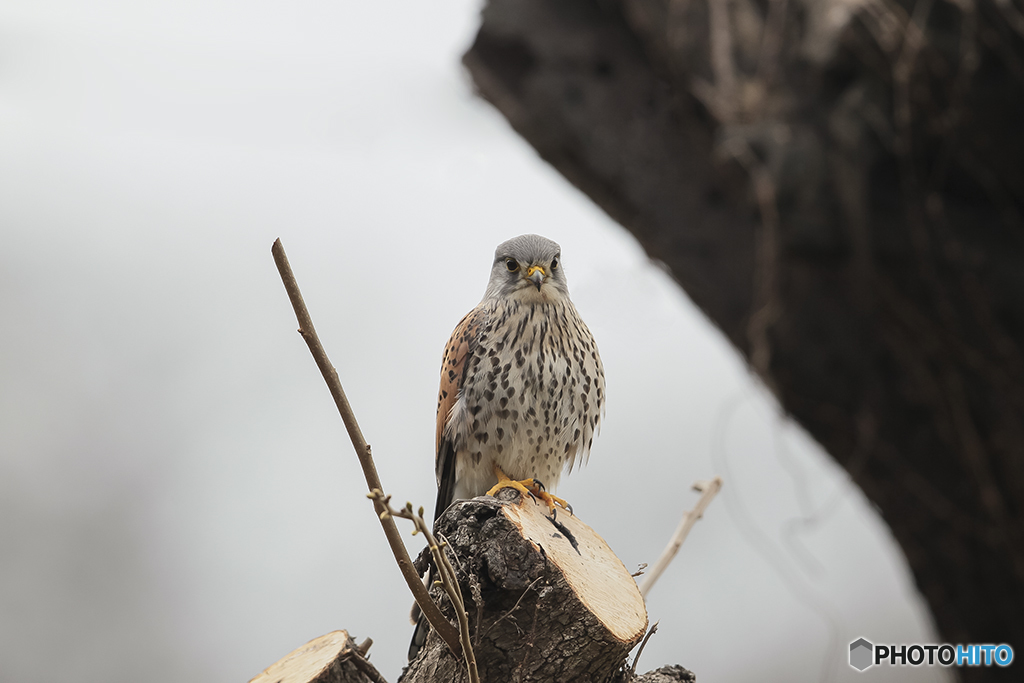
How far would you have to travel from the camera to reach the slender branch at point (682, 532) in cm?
143

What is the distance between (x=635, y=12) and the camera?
2160mm

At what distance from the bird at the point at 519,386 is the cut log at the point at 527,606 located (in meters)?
0.29

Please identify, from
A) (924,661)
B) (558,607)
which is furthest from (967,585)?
(558,607)

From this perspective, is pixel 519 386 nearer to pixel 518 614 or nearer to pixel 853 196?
pixel 518 614

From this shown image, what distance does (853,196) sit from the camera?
6.74 feet

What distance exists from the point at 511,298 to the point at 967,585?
168cm

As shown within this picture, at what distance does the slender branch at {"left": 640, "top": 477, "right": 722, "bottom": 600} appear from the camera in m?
1.43

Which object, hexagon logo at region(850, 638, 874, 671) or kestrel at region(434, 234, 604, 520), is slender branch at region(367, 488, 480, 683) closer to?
kestrel at region(434, 234, 604, 520)

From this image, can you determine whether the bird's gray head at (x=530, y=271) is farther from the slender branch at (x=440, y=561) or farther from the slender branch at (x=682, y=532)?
the slender branch at (x=440, y=561)

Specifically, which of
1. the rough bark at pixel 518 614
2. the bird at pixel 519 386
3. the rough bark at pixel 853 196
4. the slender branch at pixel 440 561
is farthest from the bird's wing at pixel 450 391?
A: the rough bark at pixel 853 196

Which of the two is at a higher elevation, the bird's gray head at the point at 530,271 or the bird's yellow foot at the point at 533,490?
the bird's gray head at the point at 530,271

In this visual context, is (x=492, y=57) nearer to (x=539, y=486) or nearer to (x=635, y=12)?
(x=635, y=12)

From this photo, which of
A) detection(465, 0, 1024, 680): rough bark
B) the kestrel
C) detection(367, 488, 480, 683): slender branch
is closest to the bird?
the kestrel

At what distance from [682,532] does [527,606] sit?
20.1 inches
